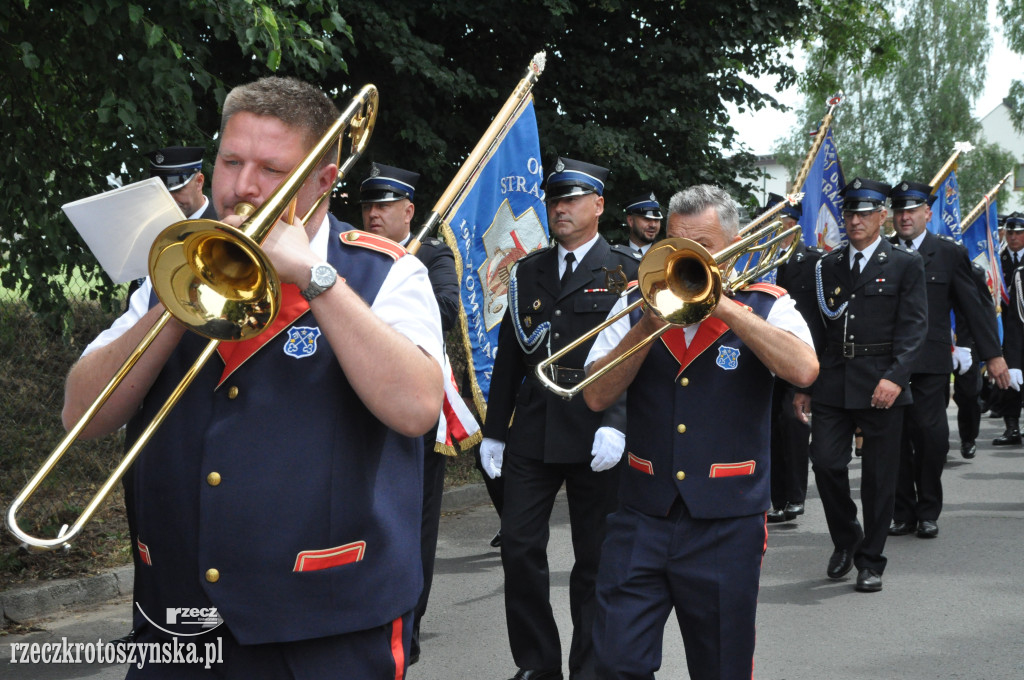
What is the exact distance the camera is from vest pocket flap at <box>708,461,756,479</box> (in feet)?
12.1

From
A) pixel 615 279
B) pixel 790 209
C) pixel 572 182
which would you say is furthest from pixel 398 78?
pixel 615 279

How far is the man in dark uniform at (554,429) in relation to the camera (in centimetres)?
480

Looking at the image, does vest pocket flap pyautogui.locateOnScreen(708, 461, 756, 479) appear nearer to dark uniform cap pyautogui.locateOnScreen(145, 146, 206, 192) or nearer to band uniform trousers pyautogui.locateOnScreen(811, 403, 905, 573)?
band uniform trousers pyautogui.locateOnScreen(811, 403, 905, 573)

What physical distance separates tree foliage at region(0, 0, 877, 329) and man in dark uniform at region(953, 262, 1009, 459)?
319 cm

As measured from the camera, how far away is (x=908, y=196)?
8.46 m

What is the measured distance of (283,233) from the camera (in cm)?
203

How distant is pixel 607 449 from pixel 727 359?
81 centimetres

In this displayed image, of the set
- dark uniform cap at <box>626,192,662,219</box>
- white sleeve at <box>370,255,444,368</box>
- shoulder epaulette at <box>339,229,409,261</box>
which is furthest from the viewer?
dark uniform cap at <box>626,192,662,219</box>

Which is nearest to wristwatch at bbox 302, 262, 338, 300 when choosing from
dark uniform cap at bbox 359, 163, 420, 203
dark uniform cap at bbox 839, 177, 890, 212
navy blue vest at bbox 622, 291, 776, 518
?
navy blue vest at bbox 622, 291, 776, 518

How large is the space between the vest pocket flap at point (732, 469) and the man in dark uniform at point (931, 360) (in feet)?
14.7

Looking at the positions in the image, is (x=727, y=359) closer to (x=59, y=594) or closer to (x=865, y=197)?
(x=865, y=197)

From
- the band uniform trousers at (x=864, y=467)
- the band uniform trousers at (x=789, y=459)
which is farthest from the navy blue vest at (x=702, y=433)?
the band uniform trousers at (x=789, y=459)

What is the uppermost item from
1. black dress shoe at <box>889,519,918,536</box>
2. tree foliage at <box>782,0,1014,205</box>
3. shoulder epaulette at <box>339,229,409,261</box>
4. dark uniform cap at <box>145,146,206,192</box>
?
tree foliage at <box>782,0,1014,205</box>

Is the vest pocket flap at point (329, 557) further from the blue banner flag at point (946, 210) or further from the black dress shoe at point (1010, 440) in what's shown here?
the black dress shoe at point (1010, 440)
